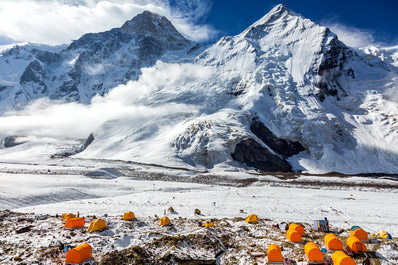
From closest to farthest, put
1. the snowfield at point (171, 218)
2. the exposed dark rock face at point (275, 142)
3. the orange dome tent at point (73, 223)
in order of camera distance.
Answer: the snowfield at point (171, 218) < the orange dome tent at point (73, 223) < the exposed dark rock face at point (275, 142)

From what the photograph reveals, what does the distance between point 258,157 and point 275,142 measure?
17.9 m

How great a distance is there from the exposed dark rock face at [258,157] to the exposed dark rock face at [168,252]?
76.2 m

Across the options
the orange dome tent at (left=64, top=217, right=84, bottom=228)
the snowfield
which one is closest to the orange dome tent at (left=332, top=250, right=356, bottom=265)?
the snowfield

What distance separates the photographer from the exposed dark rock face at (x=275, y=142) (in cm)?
10606

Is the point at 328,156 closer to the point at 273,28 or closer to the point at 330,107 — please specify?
the point at 330,107

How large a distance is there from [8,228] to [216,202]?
891 inches

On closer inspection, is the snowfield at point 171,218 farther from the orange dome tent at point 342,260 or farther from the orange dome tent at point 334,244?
the orange dome tent at point 342,260

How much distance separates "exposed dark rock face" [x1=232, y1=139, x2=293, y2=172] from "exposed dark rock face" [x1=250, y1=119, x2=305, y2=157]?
11.0m

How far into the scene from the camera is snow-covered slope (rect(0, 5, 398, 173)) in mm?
96125

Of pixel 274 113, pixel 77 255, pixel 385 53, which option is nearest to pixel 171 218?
pixel 77 255

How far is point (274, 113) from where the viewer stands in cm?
12306

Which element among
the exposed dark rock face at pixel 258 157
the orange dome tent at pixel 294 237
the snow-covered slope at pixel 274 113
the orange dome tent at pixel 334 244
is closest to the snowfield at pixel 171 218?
the orange dome tent at pixel 294 237

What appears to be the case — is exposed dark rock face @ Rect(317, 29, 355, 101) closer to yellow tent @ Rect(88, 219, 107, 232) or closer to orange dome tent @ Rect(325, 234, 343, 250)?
orange dome tent @ Rect(325, 234, 343, 250)

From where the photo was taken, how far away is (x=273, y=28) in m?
194
